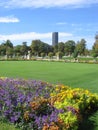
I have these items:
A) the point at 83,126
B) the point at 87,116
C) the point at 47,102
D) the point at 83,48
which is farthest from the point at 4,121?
the point at 83,48

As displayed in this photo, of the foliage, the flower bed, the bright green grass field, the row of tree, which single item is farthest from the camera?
the row of tree

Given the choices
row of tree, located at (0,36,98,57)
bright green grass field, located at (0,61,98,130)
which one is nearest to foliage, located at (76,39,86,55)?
row of tree, located at (0,36,98,57)

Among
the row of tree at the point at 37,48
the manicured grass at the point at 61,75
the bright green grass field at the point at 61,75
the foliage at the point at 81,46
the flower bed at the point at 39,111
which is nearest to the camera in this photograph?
the flower bed at the point at 39,111

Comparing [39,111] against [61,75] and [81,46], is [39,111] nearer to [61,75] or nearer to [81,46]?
[61,75]

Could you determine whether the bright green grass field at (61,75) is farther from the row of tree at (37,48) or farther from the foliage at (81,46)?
the row of tree at (37,48)

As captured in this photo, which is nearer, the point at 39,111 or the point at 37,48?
the point at 39,111

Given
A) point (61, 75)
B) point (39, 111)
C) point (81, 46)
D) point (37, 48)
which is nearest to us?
point (39, 111)

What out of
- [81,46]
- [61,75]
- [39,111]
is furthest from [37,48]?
[39,111]

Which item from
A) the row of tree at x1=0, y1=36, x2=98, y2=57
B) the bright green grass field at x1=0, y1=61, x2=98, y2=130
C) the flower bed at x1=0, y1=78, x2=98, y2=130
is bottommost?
the bright green grass field at x1=0, y1=61, x2=98, y2=130

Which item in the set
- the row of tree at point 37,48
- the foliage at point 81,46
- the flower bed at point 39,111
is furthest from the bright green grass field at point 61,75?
the row of tree at point 37,48

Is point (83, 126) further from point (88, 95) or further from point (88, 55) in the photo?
point (88, 55)

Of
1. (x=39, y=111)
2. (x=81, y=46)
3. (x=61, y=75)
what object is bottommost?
(x=61, y=75)

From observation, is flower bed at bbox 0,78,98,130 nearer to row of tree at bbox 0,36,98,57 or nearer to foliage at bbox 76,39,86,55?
foliage at bbox 76,39,86,55

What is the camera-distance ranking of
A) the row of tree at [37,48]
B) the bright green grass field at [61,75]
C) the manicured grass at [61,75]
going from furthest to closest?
the row of tree at [37,48], the manicured grass at [61,75], the bright green grass field at [61,75]
